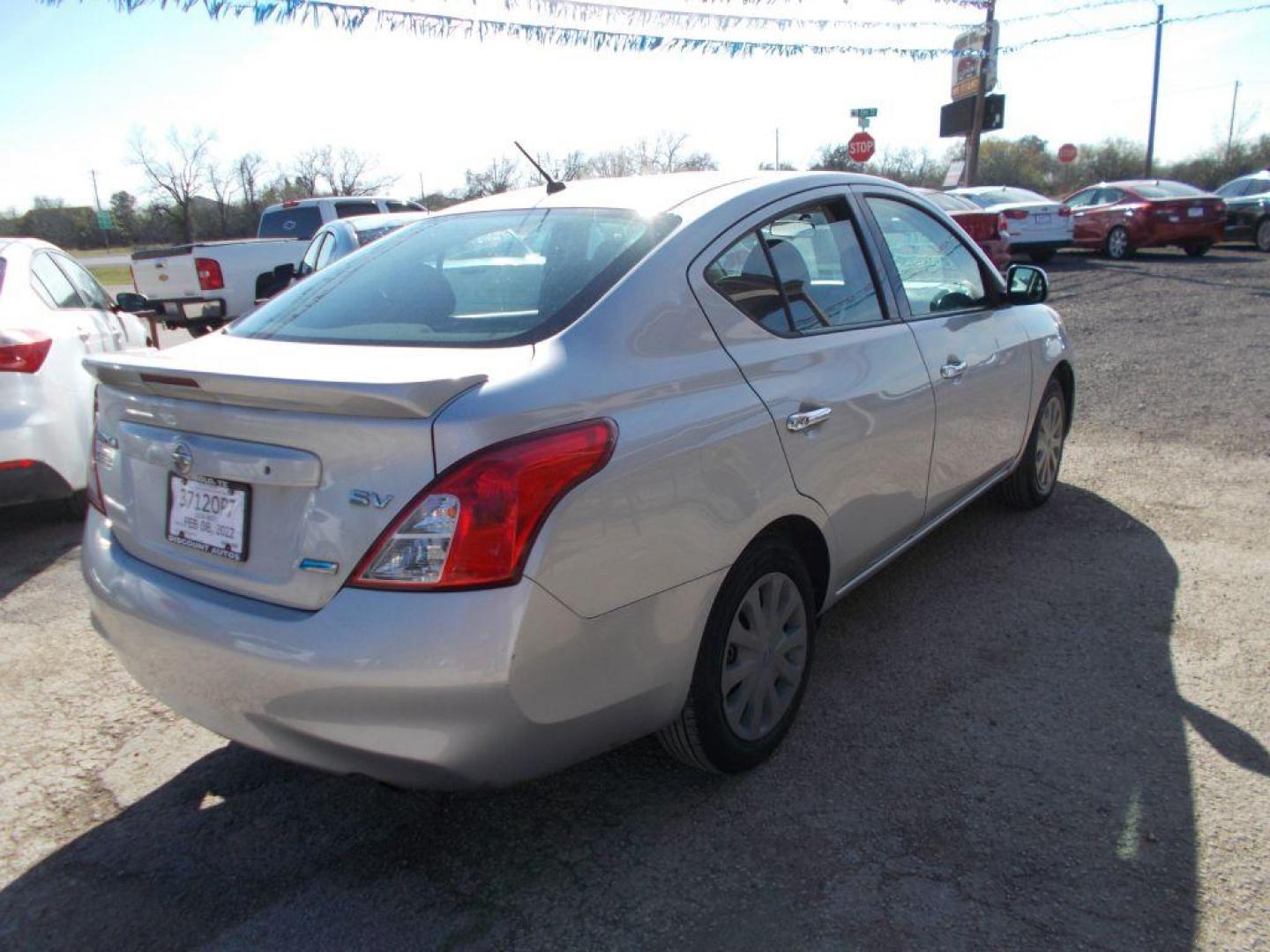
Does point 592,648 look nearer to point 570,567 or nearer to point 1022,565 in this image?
point 570,567

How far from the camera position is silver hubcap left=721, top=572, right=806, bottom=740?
9.18ft

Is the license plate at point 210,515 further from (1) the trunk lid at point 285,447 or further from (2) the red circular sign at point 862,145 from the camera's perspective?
(2) the red circular sign at point 862,145

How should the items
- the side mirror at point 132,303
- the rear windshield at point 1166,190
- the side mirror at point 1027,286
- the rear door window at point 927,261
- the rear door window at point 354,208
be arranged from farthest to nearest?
the rear windshield at point 1166,190 → the rear door window at point 354,208 → the side mirror at point 132,303 → the side mirror at point 1027,286 → the rear door window at point 927,261

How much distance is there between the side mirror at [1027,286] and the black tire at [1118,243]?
629 inches

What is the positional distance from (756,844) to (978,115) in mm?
18850

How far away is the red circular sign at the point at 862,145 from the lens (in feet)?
66.3

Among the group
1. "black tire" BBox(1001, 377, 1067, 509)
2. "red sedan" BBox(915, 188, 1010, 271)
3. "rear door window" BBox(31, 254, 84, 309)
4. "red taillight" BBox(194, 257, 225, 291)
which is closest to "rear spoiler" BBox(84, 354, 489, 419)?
"black tire" BBox(1001, 377, 1067, 509)

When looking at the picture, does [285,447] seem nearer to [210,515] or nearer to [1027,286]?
[210,515]

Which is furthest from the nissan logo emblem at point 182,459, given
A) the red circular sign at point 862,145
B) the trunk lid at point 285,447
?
the red circular sign at point 862,145

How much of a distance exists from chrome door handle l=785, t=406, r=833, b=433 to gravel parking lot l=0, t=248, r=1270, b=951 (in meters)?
1.01

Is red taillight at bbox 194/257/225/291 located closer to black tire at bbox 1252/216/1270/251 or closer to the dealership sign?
the dealership sign

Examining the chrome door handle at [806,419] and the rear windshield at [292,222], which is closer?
the chrome door handle at [806,419]

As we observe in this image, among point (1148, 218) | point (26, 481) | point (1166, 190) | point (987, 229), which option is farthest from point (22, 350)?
point (1166, 190)

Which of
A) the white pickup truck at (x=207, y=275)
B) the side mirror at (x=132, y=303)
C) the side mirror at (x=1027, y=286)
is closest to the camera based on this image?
the side mirror at (x=1027, y=286)
